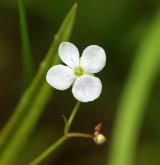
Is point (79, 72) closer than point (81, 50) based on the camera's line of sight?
Yes

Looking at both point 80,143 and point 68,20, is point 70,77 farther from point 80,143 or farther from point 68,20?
point 80,143

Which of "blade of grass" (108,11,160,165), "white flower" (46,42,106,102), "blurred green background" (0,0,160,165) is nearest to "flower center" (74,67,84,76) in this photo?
"white flower" (46,42,106,102)

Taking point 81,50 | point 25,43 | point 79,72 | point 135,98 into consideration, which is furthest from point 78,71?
point 81,50

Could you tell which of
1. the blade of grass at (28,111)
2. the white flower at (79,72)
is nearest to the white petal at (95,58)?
the white flower at (79,72)

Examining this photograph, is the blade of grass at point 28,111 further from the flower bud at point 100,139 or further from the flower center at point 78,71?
the flower bud at point 100,139

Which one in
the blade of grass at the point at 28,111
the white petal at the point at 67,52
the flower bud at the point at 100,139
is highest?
the white petal at the point at 67,52

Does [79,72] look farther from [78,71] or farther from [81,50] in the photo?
[81,50]

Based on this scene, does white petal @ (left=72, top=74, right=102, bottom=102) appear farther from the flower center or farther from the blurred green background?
the blurred green background
